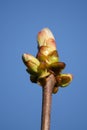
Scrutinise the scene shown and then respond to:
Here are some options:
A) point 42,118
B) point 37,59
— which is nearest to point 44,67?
point 37,59

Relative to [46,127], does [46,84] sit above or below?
above

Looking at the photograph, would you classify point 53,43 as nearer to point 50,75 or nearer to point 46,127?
point 50,75

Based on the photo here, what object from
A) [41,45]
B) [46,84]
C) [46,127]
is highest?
[41,45]

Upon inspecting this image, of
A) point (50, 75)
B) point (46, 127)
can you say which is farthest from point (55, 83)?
point (46, 127)

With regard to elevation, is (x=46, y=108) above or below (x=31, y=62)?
below

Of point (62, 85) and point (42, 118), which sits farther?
point (62, 85)

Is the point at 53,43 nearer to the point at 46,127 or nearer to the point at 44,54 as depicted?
the point at 44,54

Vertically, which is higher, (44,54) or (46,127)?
(44,54)

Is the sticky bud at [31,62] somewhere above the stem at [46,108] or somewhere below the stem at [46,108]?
above

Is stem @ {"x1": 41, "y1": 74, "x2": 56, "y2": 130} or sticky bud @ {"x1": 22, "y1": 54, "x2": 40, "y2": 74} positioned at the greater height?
sticky bud @ {"x1": 22, "y1": 54, "x2": 40, "y2": 74}
